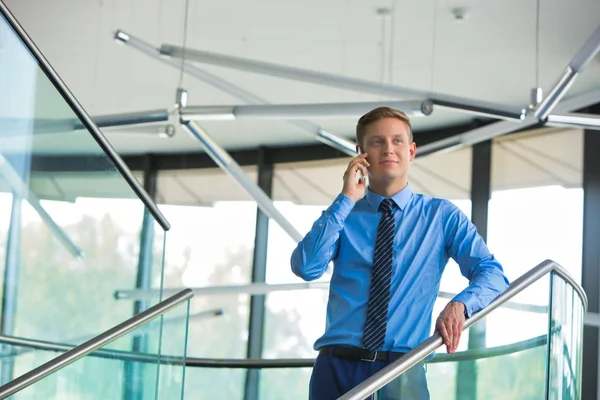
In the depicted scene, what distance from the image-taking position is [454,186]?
11.1m

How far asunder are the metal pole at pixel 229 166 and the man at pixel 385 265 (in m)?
2.77

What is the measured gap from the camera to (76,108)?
157 inches

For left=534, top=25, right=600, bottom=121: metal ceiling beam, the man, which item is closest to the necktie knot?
the man

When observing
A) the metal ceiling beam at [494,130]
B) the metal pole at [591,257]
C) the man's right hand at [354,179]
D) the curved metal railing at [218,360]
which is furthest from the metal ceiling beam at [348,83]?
the metal pole at [591,257]

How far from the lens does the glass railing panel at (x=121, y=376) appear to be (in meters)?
3.96

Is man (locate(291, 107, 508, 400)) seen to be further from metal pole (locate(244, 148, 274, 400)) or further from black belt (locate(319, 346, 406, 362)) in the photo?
metal pole (locate(244, 148, 274, 400))

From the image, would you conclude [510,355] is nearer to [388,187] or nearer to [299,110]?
[388,187]

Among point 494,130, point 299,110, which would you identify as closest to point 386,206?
point 299,110

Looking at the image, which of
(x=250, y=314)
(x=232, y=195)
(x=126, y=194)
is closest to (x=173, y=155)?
(x=232, y=195)

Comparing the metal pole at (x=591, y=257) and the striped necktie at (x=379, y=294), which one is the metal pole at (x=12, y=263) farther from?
the metal pole at (x=591, y=257)

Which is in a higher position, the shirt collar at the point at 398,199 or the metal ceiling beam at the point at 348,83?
the metal ceiling beam at the point at 348,83

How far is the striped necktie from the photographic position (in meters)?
2.73

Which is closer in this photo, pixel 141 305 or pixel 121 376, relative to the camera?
pixel 121 376

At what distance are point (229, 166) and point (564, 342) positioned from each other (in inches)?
114
